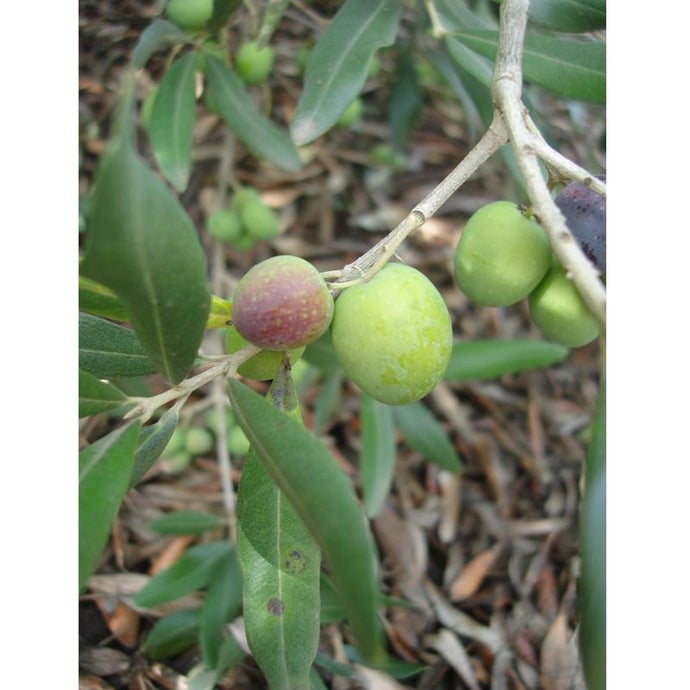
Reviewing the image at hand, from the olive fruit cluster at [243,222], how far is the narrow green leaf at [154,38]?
1.92ft

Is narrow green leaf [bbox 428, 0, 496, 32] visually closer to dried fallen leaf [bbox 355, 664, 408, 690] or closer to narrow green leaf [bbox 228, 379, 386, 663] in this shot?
narrow green leaf [bbox 228, 379, 386, 663]

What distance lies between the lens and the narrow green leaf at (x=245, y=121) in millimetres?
1472

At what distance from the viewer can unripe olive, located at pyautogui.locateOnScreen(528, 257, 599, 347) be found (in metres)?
0.82

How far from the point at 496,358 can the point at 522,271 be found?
85 cm

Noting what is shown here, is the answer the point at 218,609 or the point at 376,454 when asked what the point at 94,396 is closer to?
the point at 218,609

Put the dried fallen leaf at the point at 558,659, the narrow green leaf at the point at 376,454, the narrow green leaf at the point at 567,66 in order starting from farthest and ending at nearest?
the narrow green leaf at the point at 376,454, the dried fallen leaf at the point at 558,659, the narrow green leaf at the point at 567,66

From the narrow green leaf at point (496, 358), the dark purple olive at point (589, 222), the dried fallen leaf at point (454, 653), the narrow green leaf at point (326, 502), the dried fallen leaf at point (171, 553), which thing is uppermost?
the dark purple olive at point (589, 222)

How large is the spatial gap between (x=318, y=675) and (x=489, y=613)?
0.54 meters

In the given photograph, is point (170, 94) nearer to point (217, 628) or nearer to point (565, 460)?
point (217, 628)

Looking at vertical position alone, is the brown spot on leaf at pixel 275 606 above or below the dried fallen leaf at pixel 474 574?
above

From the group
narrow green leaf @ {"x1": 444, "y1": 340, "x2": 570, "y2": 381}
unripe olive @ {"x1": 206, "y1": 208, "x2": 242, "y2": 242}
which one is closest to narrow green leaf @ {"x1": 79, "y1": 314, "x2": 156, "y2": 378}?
narrow green leaf @ {"x1": 444, "y1": 340, "x2": 570, "y2": 381}

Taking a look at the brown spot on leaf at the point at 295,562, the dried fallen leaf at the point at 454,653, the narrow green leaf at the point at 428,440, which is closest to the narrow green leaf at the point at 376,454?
the narrow green leaf at the point at 428,440

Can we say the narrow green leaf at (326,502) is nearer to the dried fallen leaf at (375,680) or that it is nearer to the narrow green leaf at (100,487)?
the narrow green leaf at (100,487)

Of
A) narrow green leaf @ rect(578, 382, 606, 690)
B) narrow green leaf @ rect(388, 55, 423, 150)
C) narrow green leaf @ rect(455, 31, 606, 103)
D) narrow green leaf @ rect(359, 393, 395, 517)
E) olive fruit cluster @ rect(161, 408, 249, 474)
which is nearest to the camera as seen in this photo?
narrow green leaf @ rect(578, 382, 606, 690)
